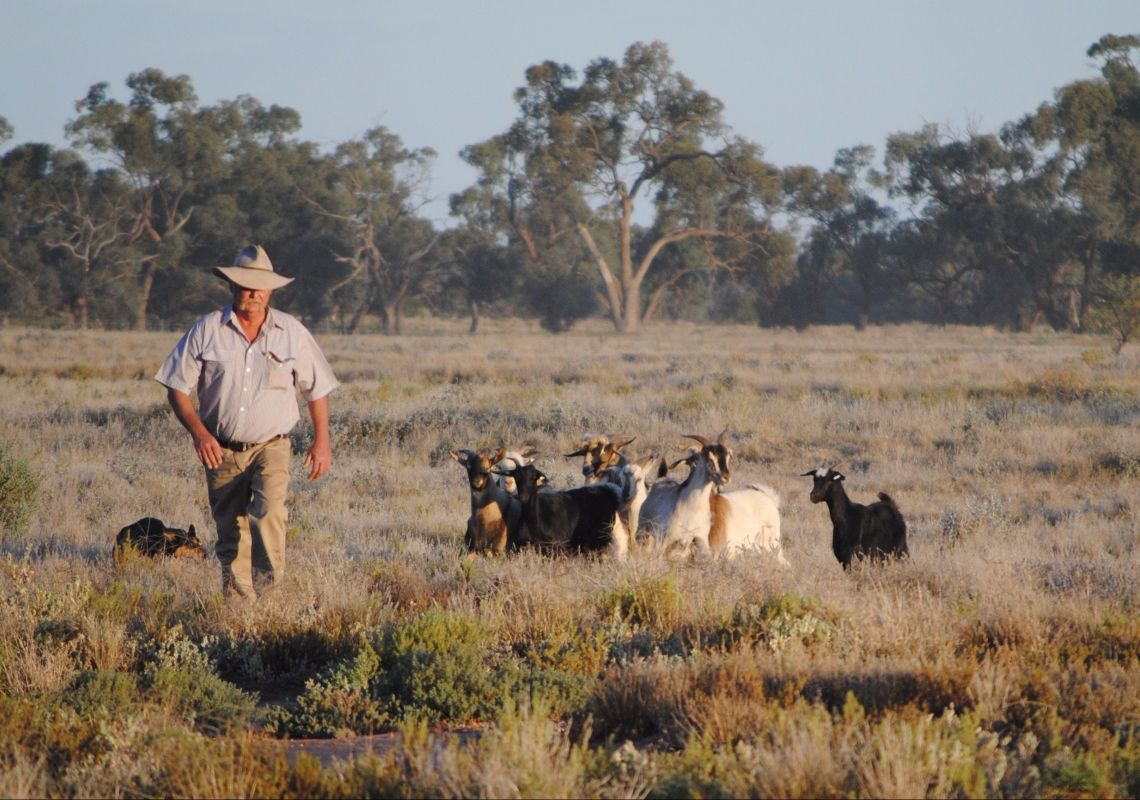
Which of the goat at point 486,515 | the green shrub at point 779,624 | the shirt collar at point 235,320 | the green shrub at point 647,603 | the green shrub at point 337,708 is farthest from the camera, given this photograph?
the goat at point 486,515

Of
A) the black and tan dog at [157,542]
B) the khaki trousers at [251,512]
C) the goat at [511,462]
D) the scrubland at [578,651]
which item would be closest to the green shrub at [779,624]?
the scrubland at [578,651]

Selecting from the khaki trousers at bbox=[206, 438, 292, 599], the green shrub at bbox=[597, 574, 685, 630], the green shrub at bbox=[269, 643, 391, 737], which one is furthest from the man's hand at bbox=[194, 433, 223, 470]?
the green shrub at bbox=[597, 574, 685, 630]

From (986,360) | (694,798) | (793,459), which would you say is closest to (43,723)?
(694,798)

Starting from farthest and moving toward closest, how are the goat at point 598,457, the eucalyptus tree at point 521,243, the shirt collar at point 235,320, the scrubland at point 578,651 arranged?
the eucalyptus tree at point 521,243, the goat at point 598,457, the shirt collar at point 235,320, the scrubland at point 578,651

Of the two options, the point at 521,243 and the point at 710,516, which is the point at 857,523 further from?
the point at 521,243

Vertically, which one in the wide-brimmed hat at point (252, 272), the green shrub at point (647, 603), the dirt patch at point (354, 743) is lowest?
the dirt patch at point (354, 743)

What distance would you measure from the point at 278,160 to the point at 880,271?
33829 mm

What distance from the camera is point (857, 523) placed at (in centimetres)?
998

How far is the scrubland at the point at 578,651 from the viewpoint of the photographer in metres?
4.55

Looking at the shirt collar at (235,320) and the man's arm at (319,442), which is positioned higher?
the shirt collar at (235,320)

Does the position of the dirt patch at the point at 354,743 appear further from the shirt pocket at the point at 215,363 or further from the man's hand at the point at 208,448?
the shirt pocket at the point at 215,363

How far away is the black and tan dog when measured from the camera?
32.0 ft

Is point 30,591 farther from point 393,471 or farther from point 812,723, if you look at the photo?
point 393,471

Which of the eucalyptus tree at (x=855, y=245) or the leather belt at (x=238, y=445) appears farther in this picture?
the eucalyptus tree at (x=855, y=245)
